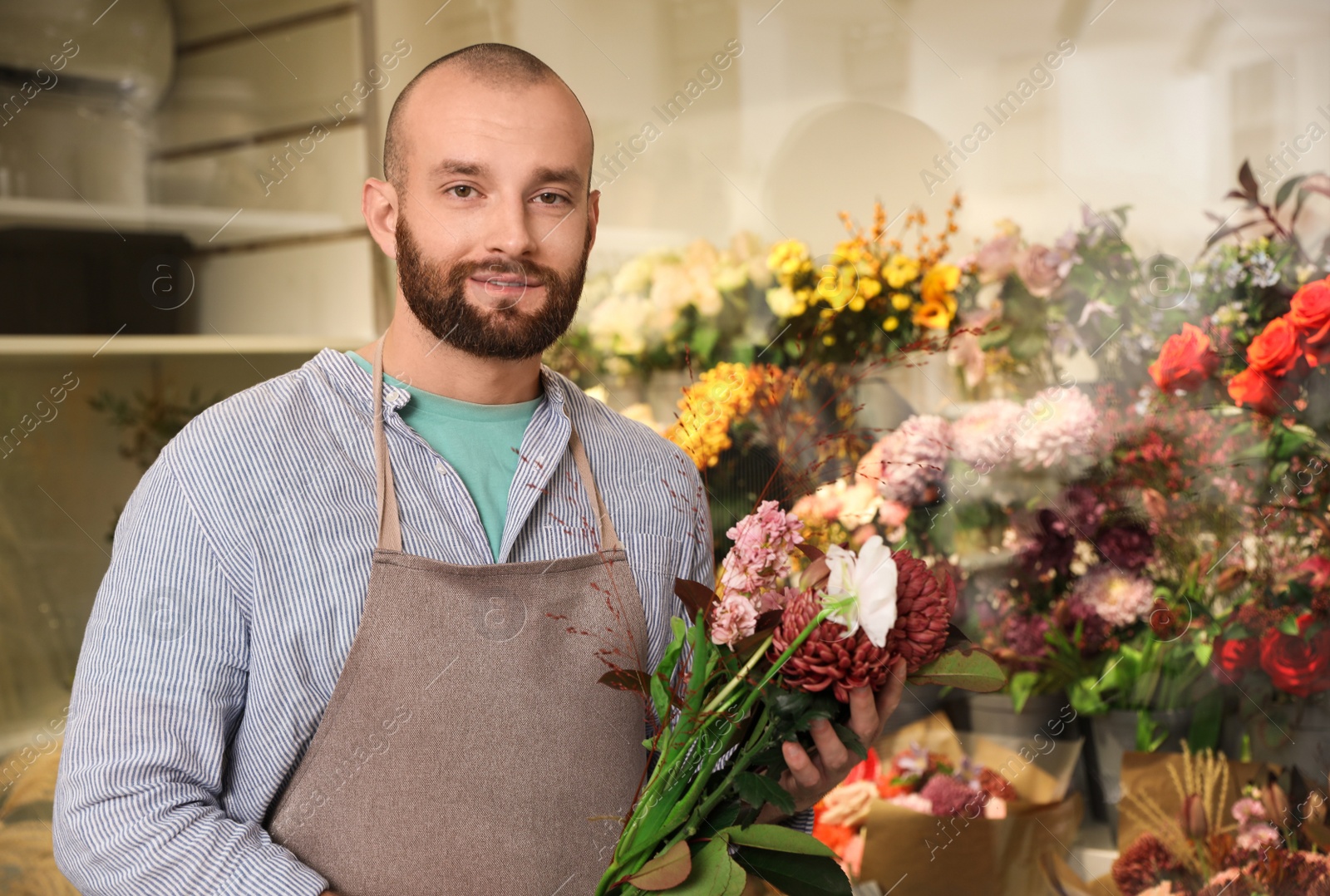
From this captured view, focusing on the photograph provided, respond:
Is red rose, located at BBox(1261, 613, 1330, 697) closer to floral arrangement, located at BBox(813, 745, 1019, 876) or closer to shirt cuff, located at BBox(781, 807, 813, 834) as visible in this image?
floral arrangement, located at BBox(813, 745, 1019, 876)

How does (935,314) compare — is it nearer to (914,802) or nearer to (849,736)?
(914,802)

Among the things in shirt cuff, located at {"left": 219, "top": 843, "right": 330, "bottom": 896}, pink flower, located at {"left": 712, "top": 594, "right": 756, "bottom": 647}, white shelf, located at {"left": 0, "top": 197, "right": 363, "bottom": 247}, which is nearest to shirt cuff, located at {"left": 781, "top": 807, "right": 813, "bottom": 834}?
pink flower, located at {"left": 712, "top": 594, "right": 756, "bottom": 647}

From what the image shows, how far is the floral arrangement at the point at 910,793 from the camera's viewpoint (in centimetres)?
160

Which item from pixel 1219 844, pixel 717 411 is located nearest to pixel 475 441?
pixel 717 411

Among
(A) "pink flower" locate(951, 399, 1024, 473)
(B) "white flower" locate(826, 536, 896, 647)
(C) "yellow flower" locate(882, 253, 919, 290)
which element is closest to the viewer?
(B) "white flower" locate(826, 536, 896, 647)

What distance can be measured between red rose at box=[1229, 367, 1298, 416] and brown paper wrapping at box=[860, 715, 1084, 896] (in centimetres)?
52

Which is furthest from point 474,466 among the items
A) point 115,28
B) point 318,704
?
point 115,28

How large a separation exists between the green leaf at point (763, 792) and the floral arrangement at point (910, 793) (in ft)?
2.51

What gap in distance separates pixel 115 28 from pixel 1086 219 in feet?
5.70

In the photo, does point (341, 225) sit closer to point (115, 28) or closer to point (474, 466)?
point (115, 28)

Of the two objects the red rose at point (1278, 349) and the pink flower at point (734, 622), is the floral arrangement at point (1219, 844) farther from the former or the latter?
the pink flower at point (734, 622)

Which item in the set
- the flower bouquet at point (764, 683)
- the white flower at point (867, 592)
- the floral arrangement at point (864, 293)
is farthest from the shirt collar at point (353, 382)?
the floral arrangement at point (864, 293)

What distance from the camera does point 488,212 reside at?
1.07m

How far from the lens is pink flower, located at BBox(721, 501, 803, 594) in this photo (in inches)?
34.8
